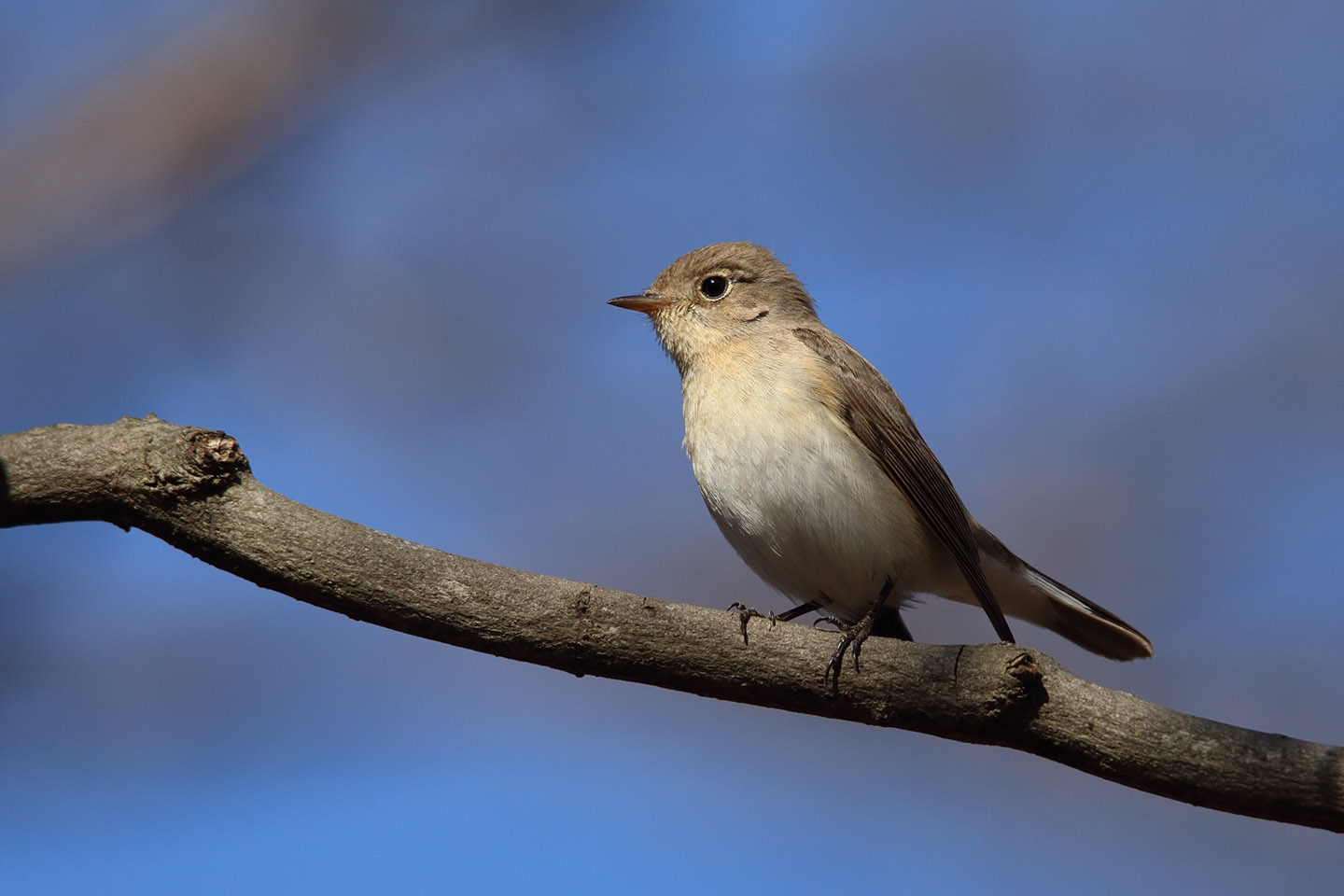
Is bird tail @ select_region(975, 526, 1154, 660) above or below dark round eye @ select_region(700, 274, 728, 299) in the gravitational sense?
below

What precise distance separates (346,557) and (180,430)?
563 millimetres

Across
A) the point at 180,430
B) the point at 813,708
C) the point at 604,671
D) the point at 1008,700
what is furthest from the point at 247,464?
the point at 1008,700

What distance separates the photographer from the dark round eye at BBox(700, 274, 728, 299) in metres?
5.48

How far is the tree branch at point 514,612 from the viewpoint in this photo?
2828mm

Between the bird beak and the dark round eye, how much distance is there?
18cm

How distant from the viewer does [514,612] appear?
289 centimetres

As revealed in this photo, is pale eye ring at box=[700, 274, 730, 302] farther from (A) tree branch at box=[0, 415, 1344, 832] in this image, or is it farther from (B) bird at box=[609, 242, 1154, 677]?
(A) tree branch at box=[0, 415, 1344, 832]

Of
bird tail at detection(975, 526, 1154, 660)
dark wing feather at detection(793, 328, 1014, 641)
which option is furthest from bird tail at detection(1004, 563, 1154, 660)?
dark wing feather at detection(793, 328, 1014, 641)

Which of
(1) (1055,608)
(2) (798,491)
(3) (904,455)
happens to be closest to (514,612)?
(2) (798,491)

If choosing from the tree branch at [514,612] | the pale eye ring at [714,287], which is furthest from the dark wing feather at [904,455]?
the tree branch at [514,612]

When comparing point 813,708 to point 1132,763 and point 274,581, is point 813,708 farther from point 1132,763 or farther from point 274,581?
point 274,581

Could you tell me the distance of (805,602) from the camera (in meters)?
4.93

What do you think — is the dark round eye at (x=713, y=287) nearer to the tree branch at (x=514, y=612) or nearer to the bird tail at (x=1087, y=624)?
the bird tail at (x=1087, y=624)

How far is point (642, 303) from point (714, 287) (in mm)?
369
